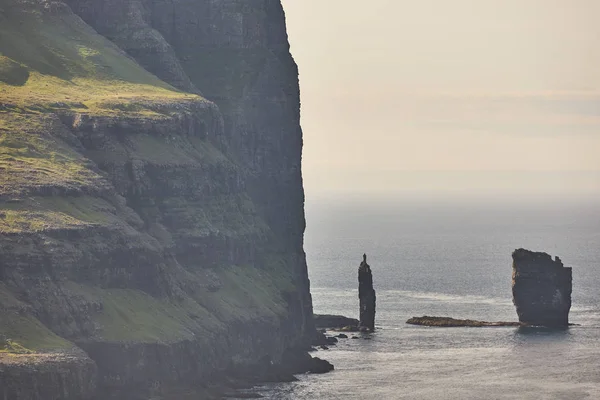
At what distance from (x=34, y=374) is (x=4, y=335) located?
7733 mm

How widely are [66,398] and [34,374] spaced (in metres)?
5.89

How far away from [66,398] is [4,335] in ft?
31.5

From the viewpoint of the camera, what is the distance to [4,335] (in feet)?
647

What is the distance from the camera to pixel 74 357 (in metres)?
199

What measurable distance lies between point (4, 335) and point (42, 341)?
4512 mm

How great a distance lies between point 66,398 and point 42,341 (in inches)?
295

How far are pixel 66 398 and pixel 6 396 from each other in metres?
10.1

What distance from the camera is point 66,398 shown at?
19588 centimetres

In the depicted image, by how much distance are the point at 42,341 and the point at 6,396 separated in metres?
13.4

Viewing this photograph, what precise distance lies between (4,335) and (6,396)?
11.5 metres

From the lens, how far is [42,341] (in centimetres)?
19950

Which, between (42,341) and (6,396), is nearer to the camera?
(6,396)

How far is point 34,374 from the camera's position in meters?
192
